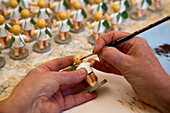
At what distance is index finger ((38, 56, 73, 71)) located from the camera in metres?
0.86

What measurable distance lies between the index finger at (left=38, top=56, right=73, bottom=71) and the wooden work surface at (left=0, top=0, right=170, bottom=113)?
172 millimetres

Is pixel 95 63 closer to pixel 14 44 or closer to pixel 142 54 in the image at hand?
pixel 142 54

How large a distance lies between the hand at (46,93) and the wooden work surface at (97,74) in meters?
0.05

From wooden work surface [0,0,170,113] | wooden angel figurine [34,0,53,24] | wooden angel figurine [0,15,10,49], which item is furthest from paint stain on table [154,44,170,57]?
wooden angel figurine [0,15,10,49]

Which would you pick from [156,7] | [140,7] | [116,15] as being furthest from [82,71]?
[156,7]

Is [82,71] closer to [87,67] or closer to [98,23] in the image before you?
[87,67]

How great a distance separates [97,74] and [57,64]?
224 millimetres

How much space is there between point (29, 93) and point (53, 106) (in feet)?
0.40

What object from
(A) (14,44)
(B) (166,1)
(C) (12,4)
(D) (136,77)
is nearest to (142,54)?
(D) (136,77)

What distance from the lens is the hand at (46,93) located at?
67 centimetres

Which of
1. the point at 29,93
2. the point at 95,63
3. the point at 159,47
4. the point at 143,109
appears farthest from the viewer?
the point at 159,47

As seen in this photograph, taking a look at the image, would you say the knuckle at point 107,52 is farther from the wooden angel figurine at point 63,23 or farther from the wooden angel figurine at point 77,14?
the wooden angel figurine at point 77,14

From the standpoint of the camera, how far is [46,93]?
0.73 meters

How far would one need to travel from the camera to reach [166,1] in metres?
1.80
